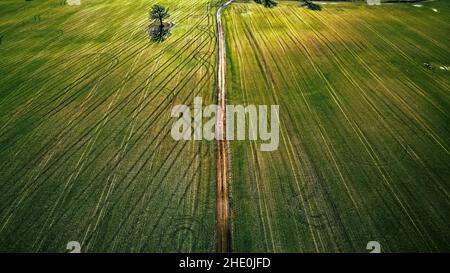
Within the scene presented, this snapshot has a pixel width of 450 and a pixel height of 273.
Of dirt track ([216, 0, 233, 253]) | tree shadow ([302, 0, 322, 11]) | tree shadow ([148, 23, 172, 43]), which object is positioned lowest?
dirt track ([216, 0, 233, 253])

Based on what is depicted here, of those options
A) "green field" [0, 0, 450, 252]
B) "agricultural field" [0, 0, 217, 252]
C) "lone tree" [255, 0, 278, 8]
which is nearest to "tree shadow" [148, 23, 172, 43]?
"agricultural field" [0, 0, 217, 252]

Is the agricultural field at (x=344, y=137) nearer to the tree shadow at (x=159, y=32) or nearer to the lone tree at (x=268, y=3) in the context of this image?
the lone tree at (x=268, y=3)

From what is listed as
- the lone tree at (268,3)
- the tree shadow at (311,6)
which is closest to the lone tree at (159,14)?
the lone tree at (268,3)

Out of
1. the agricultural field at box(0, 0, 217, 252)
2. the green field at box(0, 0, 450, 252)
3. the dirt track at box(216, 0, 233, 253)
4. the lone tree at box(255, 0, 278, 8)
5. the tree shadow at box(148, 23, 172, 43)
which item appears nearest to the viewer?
the dirt track at box(216, 0, 233, 253)

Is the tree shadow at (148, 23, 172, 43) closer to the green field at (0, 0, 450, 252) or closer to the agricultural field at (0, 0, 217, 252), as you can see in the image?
the agricultural field at (0, 0, 217, 252)

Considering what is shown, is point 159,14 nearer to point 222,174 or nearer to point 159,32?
point 159,32

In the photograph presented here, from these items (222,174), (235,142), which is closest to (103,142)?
(222,174)
